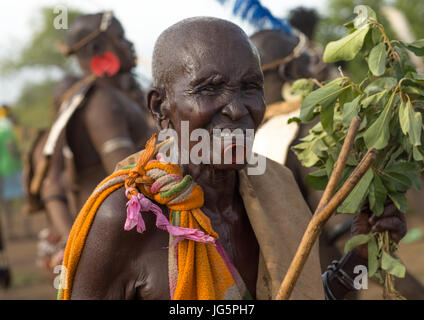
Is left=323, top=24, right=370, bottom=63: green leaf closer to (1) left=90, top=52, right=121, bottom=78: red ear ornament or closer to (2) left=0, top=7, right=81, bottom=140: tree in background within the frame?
(1) left=90, top=52, right=121, bottom=78: red ear ornament

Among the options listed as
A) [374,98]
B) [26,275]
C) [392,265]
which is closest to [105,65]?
[374,98]

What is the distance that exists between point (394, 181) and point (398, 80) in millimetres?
341

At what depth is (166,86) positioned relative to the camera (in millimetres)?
2141

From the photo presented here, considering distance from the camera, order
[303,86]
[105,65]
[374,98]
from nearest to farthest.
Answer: [374,98]
[303,86]
[105,65]

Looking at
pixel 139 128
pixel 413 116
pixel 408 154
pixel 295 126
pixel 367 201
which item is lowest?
pixel 139 128

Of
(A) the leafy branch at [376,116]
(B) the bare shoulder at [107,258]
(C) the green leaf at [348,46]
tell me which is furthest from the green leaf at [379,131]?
(B) the bare shoulder at [107,258]

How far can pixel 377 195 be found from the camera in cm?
229

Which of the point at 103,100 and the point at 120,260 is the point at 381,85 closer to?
the point at 120,260

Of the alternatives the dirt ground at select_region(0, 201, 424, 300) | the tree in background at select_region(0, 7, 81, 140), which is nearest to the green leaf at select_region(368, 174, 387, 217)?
the dirt ground at select_region(0, 201, 424, 300)

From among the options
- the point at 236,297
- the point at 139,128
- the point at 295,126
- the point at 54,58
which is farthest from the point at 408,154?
the point at 54,58

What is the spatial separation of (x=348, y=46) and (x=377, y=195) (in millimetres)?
513

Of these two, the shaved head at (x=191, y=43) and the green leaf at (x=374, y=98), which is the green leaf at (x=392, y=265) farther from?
the shaved head at (x=191, y=43)

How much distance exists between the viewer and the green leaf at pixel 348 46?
226 cm

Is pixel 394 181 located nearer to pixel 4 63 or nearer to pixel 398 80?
pixel 398 80
